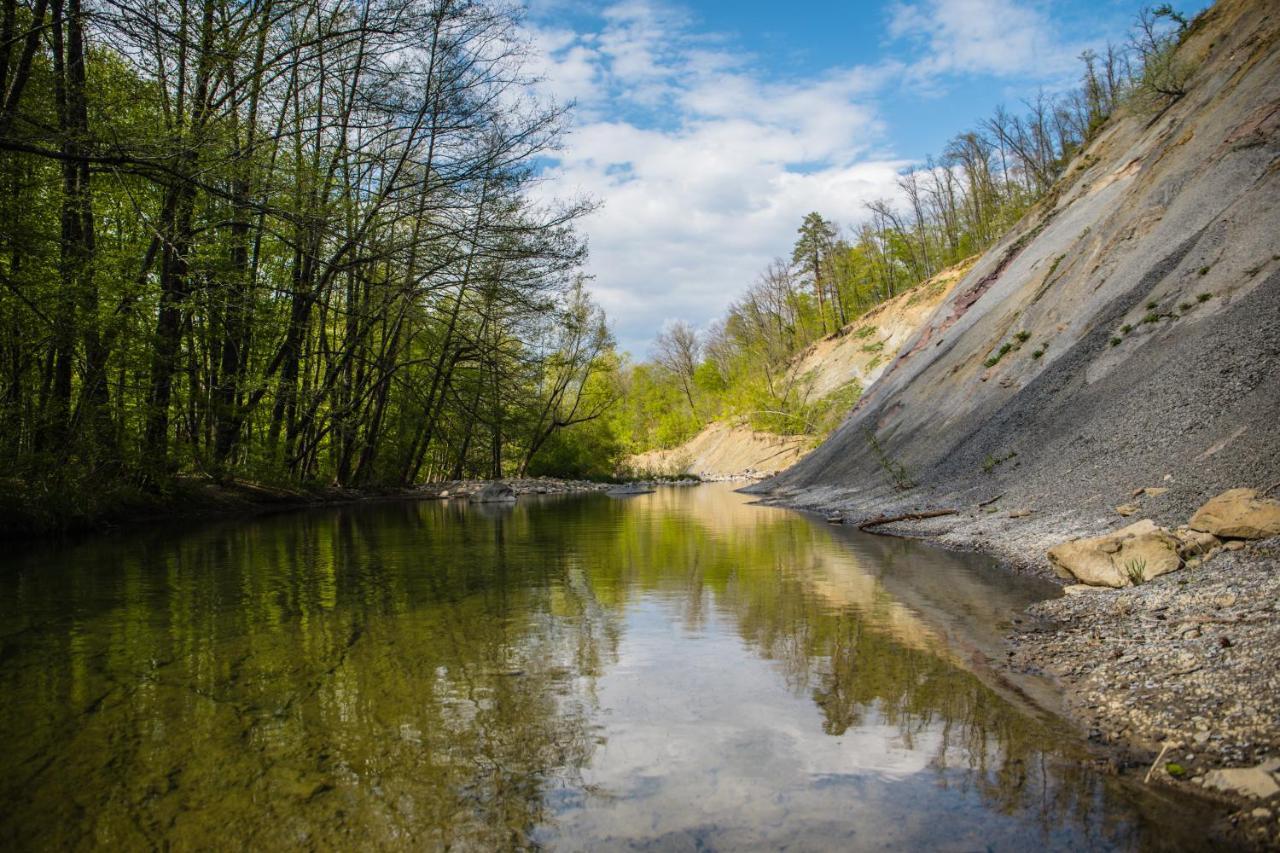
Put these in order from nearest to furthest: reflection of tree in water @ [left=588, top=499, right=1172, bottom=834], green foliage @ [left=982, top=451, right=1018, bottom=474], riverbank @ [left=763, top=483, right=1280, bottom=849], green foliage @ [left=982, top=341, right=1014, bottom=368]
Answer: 1. riverbank @ [left=763, top=483, right=1280, bottom=849]
2. reflection of tree in water @ [left=588, top=499, right=1172, bottom=834]
3. green foliage @ [left=982, top=451, right=1018, bottom=474]
4. green foliage @ [left=982, top=341, right=1014, bottom=368]

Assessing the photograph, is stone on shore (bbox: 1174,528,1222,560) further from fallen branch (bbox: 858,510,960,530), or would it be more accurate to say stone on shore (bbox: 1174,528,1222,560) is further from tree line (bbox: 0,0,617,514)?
tree line (bbox: 0,0,617,514)

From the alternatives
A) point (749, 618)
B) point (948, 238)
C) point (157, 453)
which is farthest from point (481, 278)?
point (948, 238)

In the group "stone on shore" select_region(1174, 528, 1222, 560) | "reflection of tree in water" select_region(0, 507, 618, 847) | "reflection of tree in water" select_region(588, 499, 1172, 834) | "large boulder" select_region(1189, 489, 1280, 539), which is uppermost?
"large boulder" select_region(1189, 489, 1280, 539)

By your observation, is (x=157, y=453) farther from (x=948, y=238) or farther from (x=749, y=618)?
(x=948, y=238)

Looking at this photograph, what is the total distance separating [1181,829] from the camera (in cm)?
283

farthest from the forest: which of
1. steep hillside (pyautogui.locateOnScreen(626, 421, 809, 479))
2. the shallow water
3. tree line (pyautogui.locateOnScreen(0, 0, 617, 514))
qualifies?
steep hillside (pyautogui.locateOnScreen(626, 421, 809, 479))

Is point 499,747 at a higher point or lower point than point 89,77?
lower

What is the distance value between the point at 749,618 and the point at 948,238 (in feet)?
186

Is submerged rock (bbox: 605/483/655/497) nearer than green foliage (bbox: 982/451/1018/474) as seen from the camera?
No

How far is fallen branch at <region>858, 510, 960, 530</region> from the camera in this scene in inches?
495

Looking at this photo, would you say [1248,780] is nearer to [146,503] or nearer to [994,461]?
[994,461]

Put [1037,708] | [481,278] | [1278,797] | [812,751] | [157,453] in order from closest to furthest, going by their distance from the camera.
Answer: [1278,797]
[812,751]
[1037,708]
[157,453]
[481,278]

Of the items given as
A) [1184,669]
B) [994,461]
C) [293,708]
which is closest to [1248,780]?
[1184,669]

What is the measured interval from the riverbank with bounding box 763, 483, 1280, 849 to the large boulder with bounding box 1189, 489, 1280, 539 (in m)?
0.16
